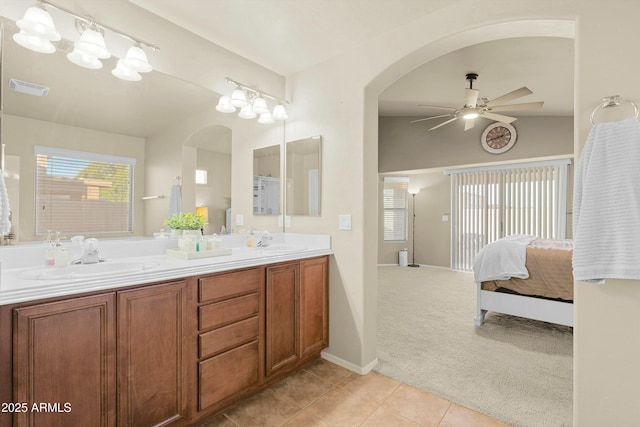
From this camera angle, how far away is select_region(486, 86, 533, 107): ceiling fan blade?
10.2ft

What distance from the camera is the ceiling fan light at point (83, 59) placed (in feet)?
5.56

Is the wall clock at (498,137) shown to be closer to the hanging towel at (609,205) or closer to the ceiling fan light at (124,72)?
the hanging towel at (609,205)

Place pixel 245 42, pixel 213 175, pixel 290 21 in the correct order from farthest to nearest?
pixel 213 175 → pixel 245 42 → pixel 290 21

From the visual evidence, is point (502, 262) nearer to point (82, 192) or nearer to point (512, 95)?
point (512, 95)

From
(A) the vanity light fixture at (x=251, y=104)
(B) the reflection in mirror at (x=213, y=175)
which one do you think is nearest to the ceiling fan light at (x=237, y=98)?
(A) the vanity light fixture at (x=251, y=104)

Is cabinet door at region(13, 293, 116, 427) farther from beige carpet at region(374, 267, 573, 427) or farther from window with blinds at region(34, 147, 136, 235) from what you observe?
beige carpet at region(374, 267, 573, 427)

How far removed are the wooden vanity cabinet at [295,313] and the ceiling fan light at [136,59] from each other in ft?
4.88

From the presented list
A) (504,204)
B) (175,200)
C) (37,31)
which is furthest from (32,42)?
(504,204)

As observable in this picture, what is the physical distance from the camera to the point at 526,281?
3.07 meters

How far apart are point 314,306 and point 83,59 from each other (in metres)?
2.19

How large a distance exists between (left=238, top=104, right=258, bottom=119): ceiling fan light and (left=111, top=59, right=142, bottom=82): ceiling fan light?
2.68 ft

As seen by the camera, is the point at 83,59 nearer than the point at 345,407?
Yes

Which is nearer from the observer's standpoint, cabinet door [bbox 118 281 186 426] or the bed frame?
cabinet door [bbox 118 281 186 426]

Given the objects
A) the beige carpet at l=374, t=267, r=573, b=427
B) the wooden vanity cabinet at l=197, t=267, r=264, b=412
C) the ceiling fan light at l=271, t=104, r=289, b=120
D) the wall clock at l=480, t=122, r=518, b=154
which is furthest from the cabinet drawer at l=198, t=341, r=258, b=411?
the wall clock at l=480, t=122, r=518, b=154
